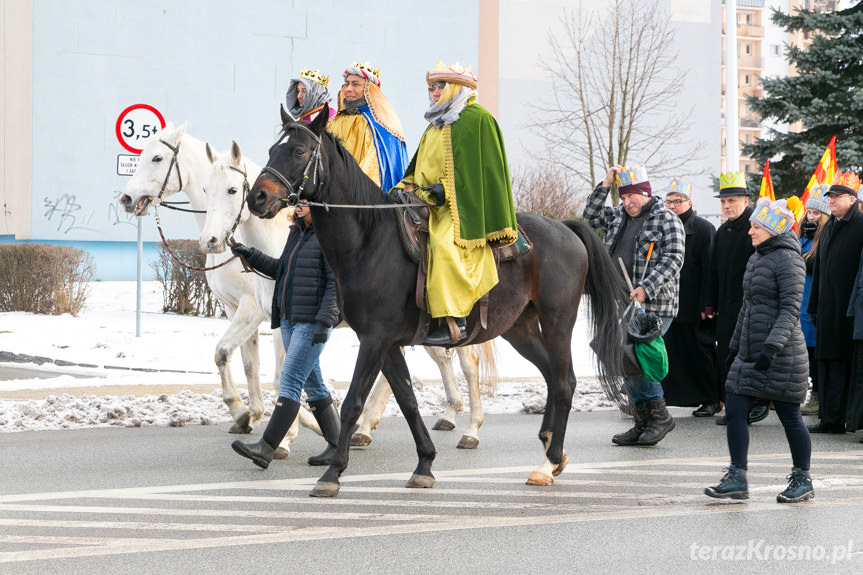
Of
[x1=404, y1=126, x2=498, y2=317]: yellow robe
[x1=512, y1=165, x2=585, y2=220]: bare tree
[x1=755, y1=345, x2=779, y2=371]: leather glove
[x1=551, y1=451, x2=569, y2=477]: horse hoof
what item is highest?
[x1=512, y1=165, x2=585, y2=220]: bare tree

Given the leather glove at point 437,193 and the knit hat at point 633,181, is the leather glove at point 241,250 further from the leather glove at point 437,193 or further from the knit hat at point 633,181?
the knit hat at point 633,181

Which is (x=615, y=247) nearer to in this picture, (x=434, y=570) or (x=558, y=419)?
(x=558, y=419)

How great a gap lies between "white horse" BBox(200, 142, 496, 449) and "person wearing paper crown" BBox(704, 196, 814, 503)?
2.80 m

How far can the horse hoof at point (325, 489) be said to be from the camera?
6.83 m

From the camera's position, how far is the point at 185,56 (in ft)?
108

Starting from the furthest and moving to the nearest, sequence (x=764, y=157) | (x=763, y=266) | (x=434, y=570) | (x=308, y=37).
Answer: (x=308, y=37) → (x=764, y=157) → (x=763, y=266) → (x=434, y=570)

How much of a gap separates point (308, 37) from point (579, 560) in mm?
31239

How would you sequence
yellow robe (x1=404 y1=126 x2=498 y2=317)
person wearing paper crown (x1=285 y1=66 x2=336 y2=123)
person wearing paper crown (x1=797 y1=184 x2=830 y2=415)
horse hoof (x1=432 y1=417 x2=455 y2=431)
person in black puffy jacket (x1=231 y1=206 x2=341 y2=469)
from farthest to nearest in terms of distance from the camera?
person wearing paper crown (x1=797 y1=184 x2=830 y2=415), horse hoof (x1=432 y1=417 x2=455 y2=431), person wearing paper crown (x1=285 y1=66 x2=336 y2=123), person in black puffy jacket (x1=231 y1=206 x2=341 y2=469), yellow robe (x1=404 y1=126 x2=498 y2=317)

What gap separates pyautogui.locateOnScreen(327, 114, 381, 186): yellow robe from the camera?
8.86 metres

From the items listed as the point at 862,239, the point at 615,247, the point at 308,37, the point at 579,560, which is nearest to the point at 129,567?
the point at 579,560

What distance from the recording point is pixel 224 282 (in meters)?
9.44

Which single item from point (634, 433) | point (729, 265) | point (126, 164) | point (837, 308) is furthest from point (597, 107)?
point (634, 433)

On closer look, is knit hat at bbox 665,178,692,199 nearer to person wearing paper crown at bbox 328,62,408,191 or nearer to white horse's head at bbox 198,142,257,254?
person wearing paper crown at bbox 328,62,408,191

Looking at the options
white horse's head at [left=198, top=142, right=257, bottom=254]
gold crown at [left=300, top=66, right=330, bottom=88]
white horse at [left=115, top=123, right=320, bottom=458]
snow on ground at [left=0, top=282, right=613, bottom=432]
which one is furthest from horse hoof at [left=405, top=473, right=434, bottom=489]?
gold crown at [left=300, top=66, right=330, bottom=88]
